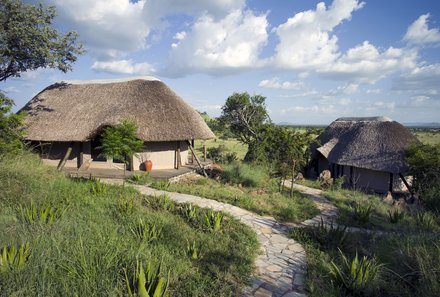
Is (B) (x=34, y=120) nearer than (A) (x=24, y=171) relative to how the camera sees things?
No

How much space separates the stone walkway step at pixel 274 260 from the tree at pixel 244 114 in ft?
43.2

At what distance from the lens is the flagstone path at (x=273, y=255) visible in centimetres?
435

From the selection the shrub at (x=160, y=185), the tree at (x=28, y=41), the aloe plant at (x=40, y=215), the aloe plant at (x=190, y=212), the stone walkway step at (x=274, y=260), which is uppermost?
the tree at (x=28, y=41)

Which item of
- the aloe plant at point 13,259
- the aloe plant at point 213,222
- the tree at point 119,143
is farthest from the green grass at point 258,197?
the aloe plant at point 13,259

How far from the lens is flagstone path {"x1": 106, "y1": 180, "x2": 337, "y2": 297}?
14.3 ft

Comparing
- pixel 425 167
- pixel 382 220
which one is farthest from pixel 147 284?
pixel 425 167

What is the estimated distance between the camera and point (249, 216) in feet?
26.0

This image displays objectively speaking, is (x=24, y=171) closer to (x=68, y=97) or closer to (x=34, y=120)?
(x=34, y=120)

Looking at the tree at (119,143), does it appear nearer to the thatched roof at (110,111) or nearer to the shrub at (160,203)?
the shrub at (160,203)

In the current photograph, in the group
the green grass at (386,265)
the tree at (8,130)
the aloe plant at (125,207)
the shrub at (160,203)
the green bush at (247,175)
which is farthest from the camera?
the green bush at (247,175)

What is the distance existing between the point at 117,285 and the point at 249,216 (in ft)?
16.1

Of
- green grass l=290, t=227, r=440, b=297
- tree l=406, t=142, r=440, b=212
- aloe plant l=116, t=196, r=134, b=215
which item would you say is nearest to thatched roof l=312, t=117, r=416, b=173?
tree l=406, t=142, r=440, b=212

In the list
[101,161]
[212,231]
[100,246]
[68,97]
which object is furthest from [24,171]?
[68,97]

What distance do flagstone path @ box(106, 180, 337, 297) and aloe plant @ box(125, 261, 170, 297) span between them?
1309 millimetres
